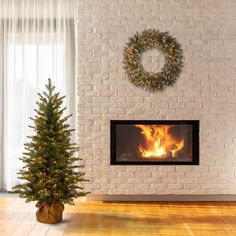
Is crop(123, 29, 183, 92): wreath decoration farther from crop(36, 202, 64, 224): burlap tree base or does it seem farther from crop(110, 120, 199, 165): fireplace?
crop(36, 202, 64, 224): burlap tree base

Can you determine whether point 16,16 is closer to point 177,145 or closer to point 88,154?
point 88,154

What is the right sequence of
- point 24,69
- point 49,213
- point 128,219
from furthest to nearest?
1. point 24,69
2. point 128,219
3. point 49,213

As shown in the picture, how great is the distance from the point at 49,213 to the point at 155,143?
181 cm

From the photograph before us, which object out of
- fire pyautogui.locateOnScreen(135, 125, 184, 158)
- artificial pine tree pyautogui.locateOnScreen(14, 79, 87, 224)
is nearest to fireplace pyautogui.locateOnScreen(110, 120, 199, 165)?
fire pyautogui.locateOnScreen(135, 125, 184, 158)

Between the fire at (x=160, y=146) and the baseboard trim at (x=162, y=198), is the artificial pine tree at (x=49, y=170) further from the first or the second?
the fire at (x=160, y=146)

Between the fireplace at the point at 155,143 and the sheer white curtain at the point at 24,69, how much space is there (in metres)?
0.98

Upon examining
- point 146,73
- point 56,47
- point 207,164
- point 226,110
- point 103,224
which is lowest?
point 103,224

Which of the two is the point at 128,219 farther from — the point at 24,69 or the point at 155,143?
the point at 24,69

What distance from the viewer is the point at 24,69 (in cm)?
644

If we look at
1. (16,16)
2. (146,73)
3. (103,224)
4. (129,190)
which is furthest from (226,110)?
(16,16)

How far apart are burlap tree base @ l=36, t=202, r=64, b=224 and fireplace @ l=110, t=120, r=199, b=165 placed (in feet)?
4.22

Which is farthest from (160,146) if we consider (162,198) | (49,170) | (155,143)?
(49,170)

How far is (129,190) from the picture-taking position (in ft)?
18.8

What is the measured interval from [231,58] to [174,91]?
0.83 meters
